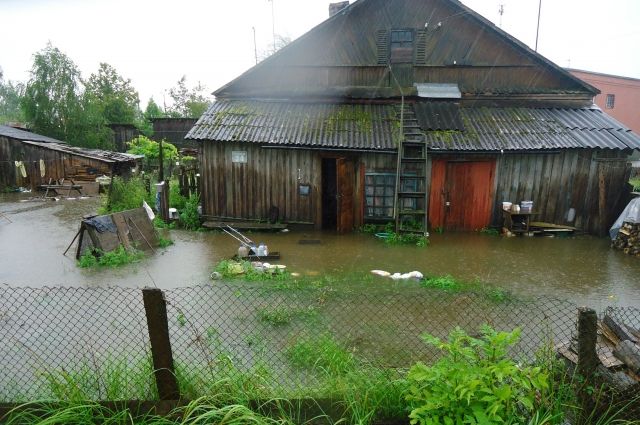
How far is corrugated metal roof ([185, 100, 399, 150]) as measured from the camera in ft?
37.4

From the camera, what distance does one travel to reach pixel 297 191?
11.9 metres

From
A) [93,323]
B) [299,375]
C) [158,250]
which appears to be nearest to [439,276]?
[299,375]

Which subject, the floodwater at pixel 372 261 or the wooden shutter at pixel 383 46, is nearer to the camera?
the floodwater at pixel 372 261

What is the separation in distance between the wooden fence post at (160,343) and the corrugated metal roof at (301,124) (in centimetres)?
869

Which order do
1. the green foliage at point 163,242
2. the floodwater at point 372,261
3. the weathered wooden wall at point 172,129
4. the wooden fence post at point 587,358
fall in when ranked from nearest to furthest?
the wooden fence post at point 587,358
the floodwater at point 372,261
the green foliage at point 163,242
the weathered wooden wall at point 172,129

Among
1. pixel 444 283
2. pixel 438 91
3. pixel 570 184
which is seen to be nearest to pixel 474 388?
pixel 444 283

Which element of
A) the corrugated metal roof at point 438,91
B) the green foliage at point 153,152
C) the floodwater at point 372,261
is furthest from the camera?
the green foliage at point 153,152

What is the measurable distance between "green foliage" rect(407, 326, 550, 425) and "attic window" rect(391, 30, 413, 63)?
11.7 m

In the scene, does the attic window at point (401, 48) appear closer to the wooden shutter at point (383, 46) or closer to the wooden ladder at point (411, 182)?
the wooden shutter at point (383, 46)

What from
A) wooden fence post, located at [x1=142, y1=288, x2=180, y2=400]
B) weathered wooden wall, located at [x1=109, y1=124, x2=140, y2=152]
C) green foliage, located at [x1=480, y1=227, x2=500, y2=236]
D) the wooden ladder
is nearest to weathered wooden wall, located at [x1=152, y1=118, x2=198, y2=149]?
weathered wooden wall, located at [x1=109, y1=124, x2=140, y2=152]

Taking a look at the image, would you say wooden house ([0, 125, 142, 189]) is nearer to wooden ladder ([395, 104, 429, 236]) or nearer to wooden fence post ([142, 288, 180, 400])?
wooden ladder ([395, 104, 429, 236])

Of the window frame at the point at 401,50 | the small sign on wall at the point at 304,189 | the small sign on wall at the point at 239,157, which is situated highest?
the window frame at the point at 401,50

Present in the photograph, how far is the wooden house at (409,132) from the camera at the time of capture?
1135cm

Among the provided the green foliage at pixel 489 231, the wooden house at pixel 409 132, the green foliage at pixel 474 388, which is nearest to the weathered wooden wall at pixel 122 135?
the wooden house at pixel 409 132
